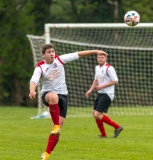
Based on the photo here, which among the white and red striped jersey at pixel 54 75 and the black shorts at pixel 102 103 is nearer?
the white and red striped jersey at pixel 54 75

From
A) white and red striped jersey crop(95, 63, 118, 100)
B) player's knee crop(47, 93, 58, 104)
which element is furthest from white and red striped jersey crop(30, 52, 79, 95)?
white and red striped jersey crop(95, 63, 118, 100)

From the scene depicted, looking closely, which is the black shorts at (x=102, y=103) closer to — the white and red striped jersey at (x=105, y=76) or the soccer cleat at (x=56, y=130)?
the white and red striped jersey at (x=105, y=76)

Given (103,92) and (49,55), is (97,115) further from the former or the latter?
(49,55)

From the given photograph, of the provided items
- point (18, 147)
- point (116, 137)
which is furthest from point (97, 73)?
point (18, 147)

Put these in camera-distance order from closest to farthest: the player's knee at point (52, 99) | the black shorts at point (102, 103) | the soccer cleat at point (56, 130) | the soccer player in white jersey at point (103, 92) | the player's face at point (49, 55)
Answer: the soccer cleat at point (56, 130)
the player's knee at point (52, 99)
the player's face at point (49, 55)
the soccer player in white jersey at point (103, 92)
the black shorts at point (102, 103)

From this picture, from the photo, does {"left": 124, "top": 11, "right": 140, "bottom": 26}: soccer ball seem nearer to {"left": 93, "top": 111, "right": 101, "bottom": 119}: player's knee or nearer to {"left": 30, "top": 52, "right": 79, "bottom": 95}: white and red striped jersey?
{"left": 93, "top": 111, "right": 101, "bottom": 119}: player's knee

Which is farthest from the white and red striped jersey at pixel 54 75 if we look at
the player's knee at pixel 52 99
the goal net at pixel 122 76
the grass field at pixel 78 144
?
the goal net at pixel 122 76

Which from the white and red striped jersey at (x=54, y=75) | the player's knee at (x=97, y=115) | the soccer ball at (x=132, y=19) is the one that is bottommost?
the player's knee at (x=97, y=115)

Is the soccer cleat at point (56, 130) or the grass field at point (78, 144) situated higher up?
the soccer cleat at point (56, 130)

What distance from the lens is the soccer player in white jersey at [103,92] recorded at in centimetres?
1226

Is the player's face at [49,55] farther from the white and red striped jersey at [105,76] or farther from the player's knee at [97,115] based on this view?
the white and red striped jersey at [105,76]

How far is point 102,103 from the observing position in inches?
490

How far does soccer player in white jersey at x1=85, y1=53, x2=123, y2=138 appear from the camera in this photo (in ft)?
40.2

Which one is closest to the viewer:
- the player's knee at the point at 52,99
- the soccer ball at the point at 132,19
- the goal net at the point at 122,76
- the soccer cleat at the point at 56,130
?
the soccer cleat at the point at 56,130
